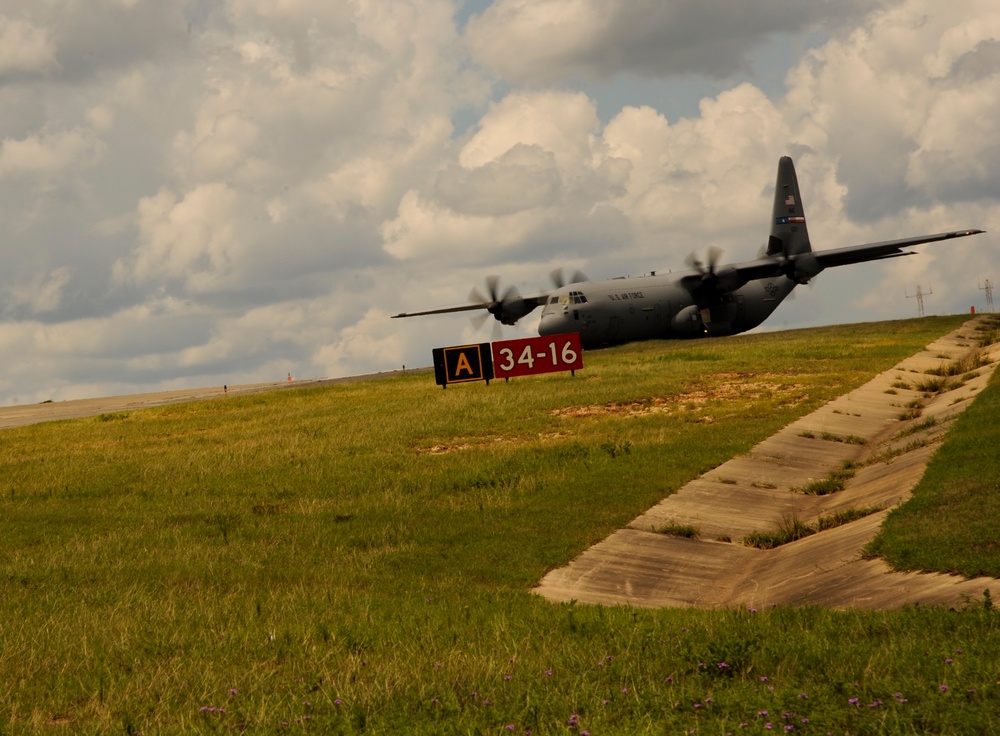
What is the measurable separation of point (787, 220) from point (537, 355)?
33.5 metres

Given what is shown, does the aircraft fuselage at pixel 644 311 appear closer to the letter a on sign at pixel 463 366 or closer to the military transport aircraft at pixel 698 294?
the military transport aircraft at pixel 698 294

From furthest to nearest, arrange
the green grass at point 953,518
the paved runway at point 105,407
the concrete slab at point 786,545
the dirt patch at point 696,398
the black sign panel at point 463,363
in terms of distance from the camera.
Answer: the paved runway at point 105,407 → the black sign panel at point 463,363 → the dirt patch at point 696,398 → the concrete slab at point 786,545 → the green grass at point 953,518

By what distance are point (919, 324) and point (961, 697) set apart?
58.1 m

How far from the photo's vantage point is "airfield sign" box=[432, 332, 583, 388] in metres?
42.4

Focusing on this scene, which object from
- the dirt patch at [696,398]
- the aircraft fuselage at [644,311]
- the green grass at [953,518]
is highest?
the aircraft fuselage at [644,311]

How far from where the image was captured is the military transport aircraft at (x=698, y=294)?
58.8 m

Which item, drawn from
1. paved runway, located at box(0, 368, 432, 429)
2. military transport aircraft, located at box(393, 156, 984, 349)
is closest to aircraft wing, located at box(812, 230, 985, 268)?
military transport aircraft, located at box(393, 156, 984, 349)

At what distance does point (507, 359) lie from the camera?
1690 inches

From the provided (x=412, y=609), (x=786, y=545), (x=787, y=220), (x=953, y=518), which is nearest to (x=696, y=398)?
(x=786, y=545)

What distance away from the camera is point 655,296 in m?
61.9

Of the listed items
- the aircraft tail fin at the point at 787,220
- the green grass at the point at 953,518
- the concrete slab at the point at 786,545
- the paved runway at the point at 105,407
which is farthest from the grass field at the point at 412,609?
the aircraft tail fin at the point at 787,220

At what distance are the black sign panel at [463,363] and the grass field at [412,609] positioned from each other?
9541 millimetres

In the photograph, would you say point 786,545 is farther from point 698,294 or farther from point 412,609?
point 698,294

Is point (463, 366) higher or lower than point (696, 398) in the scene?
higher
